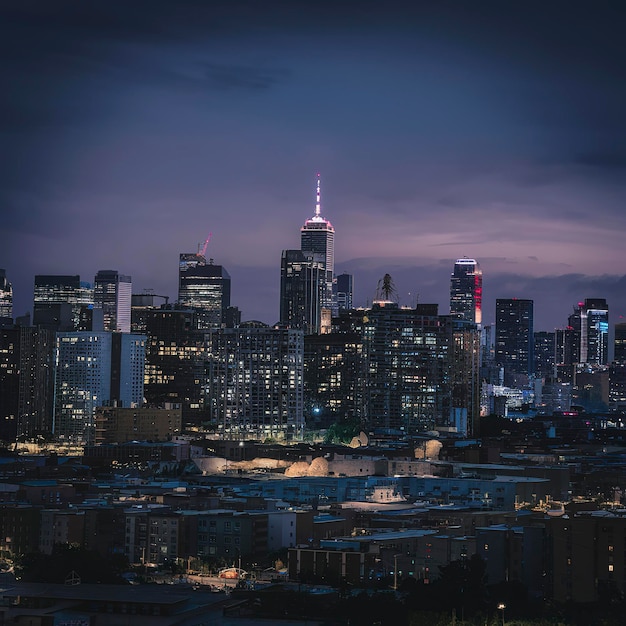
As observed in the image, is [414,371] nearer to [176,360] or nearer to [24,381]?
[176,360]

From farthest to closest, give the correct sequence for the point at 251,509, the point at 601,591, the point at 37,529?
1. the point at 251,509
2. the point at 37,529
3. the point at 601,591

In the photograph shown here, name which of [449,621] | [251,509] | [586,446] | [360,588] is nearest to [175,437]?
[586,446]

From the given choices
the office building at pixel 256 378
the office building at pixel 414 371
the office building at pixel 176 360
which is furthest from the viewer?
the office building at pixel 414 371

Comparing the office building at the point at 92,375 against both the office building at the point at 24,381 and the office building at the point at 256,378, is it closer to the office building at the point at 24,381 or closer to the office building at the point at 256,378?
the office building at the point at 24,381

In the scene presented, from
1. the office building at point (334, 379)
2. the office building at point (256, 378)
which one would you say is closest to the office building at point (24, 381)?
the office building at point (256, 378)

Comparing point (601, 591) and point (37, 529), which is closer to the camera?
point (601, 591)

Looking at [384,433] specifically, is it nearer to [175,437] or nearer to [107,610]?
[175,437]

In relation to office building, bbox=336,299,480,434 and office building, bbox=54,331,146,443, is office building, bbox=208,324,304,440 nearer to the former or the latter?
office building, bbox=54,331,146,443
